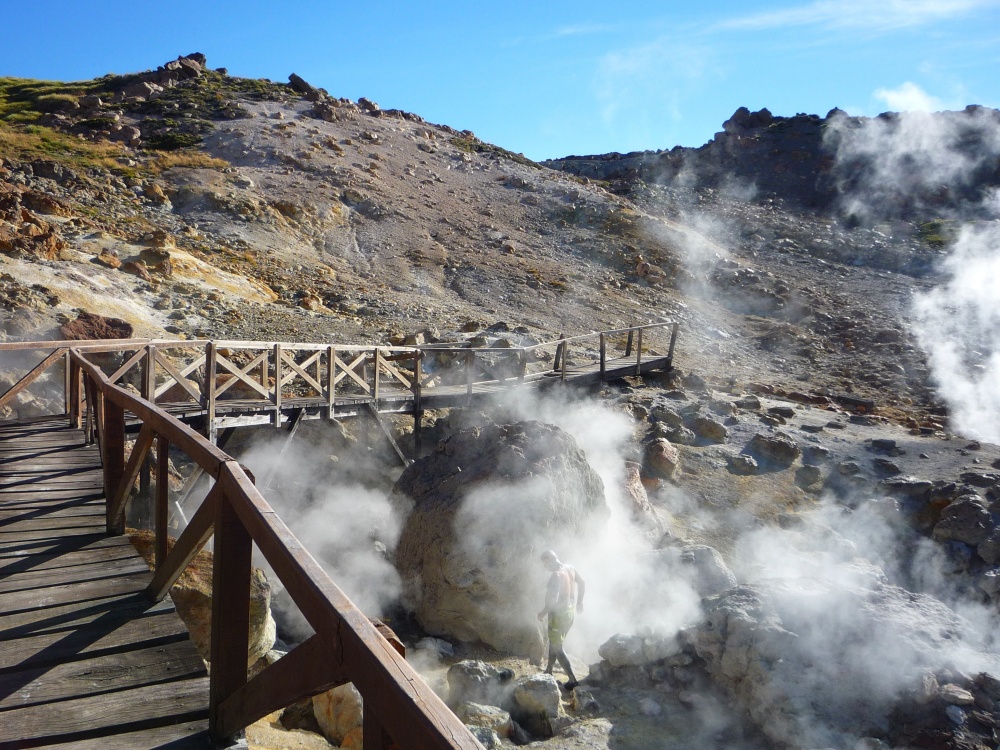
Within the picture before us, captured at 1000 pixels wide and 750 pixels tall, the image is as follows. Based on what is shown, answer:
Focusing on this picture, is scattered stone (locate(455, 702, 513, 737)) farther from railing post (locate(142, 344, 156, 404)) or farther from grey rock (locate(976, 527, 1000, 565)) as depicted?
grey rock (locate(976, 527, 1000, 565))

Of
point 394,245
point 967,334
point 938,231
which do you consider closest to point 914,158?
point 938,231

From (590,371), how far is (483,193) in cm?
1948

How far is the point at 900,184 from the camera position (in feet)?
128

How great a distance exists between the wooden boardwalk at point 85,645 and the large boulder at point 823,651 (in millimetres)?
5016

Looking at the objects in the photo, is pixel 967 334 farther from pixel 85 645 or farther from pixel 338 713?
pixel 85 645

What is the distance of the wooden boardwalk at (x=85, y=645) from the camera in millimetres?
2121

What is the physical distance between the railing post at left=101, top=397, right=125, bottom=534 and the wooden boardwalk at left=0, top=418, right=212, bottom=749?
164 mm

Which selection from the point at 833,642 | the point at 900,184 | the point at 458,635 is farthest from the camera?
the point at 900,184

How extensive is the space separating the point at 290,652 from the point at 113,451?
2.95 metres

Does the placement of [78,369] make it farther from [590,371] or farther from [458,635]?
[590,371]

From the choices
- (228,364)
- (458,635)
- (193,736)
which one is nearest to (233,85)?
(228,364)

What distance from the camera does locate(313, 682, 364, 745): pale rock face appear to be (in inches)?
199

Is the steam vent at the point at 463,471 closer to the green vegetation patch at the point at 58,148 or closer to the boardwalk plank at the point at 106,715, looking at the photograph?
the boardwalk plank at the point at 106,715

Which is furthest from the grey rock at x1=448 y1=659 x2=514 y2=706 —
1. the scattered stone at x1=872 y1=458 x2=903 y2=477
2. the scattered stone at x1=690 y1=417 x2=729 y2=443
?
the scattered stone at x1=872 y1=458 x2=903 y2=477
